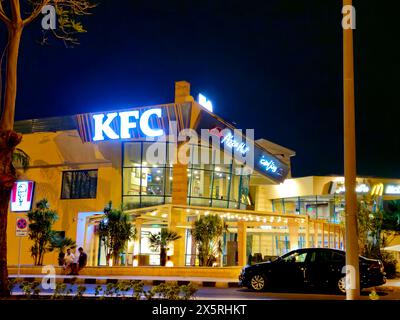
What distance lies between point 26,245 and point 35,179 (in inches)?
169

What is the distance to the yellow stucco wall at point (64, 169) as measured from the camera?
32.0 meters

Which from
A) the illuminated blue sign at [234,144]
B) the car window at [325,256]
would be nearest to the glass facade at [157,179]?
the illuminated blue sign at [234,144]

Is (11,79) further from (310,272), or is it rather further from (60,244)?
(60,244)

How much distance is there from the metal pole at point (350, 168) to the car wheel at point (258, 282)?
819 centimetres

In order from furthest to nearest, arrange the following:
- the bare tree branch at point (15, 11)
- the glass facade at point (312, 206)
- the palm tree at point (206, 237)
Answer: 1. the glass facade at point (312, 206)
2. the palm tree at point (206, 237)
3. the bare tree branch at point (15, 11)

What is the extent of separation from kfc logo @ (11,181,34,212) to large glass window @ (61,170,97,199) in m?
2.14

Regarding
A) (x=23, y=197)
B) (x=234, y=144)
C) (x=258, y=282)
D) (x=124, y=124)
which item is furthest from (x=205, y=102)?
(x=258, y=282)

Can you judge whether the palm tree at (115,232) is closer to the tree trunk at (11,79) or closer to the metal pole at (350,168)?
the tree trunk at (11,79)

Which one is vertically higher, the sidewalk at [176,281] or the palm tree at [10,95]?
the palm tree at [10,95]


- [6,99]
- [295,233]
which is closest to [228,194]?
[295,233]

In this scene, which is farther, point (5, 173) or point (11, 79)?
point (11, 79)

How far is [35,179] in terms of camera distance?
112ft

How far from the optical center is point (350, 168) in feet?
→ 32.2

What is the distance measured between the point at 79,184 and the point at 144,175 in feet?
13.5
